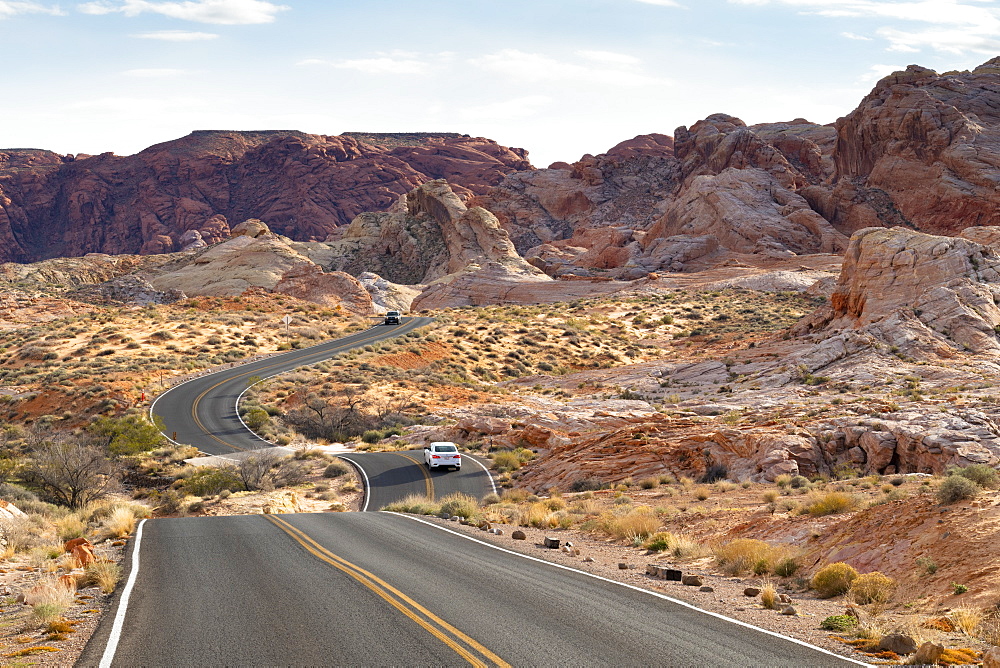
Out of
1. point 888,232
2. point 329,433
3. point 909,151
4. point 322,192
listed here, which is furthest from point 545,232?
point 329,433

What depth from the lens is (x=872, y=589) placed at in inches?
399

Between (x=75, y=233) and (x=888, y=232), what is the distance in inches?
7881

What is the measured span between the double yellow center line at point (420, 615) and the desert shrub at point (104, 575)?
3.17 m

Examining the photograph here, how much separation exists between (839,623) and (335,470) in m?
23.5

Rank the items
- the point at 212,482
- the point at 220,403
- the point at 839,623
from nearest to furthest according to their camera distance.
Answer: the point at 839,623 < the point at 212,482 < the point at 220,403

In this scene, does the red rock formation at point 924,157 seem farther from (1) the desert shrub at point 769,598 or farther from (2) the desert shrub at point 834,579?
(1) the desert shrub at point 769,598

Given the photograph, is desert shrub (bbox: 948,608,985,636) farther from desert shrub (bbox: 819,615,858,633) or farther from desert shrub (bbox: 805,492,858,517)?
desert shrub (bbox: 805,492,858,517)

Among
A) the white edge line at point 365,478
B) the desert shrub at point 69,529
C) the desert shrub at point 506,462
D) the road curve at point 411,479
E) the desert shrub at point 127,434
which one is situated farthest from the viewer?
the desert shrub at point 127,434

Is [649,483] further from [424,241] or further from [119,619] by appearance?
[424,241]

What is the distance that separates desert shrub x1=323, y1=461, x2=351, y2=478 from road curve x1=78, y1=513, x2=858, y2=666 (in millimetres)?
15693

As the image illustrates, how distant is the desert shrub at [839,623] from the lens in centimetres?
900

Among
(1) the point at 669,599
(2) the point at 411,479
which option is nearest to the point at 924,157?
(2) the point at 411,479

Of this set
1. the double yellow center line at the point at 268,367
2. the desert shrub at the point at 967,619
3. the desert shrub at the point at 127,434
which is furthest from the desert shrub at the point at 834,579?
the desert shrub at the point at 127,434

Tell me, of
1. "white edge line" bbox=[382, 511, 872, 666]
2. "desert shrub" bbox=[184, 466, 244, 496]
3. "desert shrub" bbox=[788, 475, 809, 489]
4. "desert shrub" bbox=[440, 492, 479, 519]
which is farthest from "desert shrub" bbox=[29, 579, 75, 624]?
"desert shrub" bbox=[788, 475, 809, 489]
